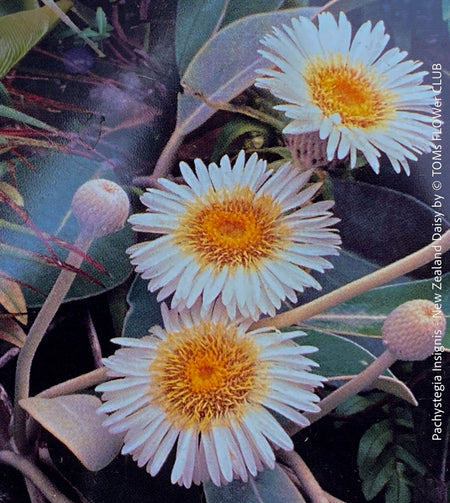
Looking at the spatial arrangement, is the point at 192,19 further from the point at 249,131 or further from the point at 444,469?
the point at 444,469

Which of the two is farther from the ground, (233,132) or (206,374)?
(233,132)

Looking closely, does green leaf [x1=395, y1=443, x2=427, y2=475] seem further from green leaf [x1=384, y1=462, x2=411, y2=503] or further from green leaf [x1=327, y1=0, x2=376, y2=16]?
green leaf [x1=327, y1=0, x2=376, y2=16]

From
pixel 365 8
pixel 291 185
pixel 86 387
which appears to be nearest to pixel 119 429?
pixel 86 387

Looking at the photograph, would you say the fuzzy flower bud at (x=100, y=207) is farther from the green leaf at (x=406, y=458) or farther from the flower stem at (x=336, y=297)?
the green leaf at (x=406, y=458)

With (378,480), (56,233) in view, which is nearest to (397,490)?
(378,480)

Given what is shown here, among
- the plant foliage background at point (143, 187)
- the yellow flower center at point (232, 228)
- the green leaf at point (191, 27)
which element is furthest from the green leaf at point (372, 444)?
the green leaf at point (191, 27)

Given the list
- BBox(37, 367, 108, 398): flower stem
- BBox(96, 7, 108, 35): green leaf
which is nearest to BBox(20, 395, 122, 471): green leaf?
BBox(37, 367, 108, 398): flower stem

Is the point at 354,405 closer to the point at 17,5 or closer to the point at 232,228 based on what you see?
the point at 232,228
